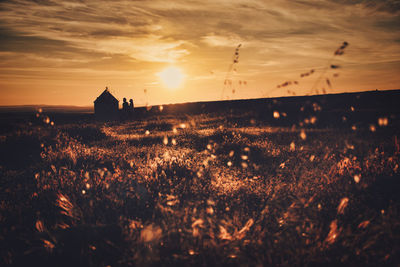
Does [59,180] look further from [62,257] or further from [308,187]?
[308,187]

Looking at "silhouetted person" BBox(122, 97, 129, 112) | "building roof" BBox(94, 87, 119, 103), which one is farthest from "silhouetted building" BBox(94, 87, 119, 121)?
"silhouetted person" BBox(122, 97, 129, 112)

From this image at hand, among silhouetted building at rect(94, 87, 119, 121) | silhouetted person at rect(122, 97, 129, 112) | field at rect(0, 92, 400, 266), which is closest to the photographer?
field at rect(0, 92, 400, 266)

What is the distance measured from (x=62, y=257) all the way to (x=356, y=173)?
3.95 meters

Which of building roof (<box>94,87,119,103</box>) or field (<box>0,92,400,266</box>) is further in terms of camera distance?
building roof (<box>94,87,119,103</box>)

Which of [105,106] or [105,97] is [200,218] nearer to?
[105,106]

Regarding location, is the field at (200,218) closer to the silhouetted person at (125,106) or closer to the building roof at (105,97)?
the silhouetted person at (125,106)

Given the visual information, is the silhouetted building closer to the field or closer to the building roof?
the building roof

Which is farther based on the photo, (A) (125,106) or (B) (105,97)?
(B) (105,97)

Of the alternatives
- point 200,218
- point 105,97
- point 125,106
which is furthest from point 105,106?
point 200,218

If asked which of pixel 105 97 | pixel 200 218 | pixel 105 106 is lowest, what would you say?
pixel 200 218

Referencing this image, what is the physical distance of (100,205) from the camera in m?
2.82

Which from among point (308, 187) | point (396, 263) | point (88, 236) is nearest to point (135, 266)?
point (88, 236)

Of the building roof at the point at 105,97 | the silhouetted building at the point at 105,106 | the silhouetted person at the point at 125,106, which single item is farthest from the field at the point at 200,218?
the building roof at the point at 105,97

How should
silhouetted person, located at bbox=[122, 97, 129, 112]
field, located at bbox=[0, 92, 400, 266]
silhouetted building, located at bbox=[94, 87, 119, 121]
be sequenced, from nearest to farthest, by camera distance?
field, located at bbox=[0, 92, 400, 266], silhouetted person, located at bbox=[122, 97, 129, 112], silhouetted building, located at bbox=[94, 87, 119, 121]
